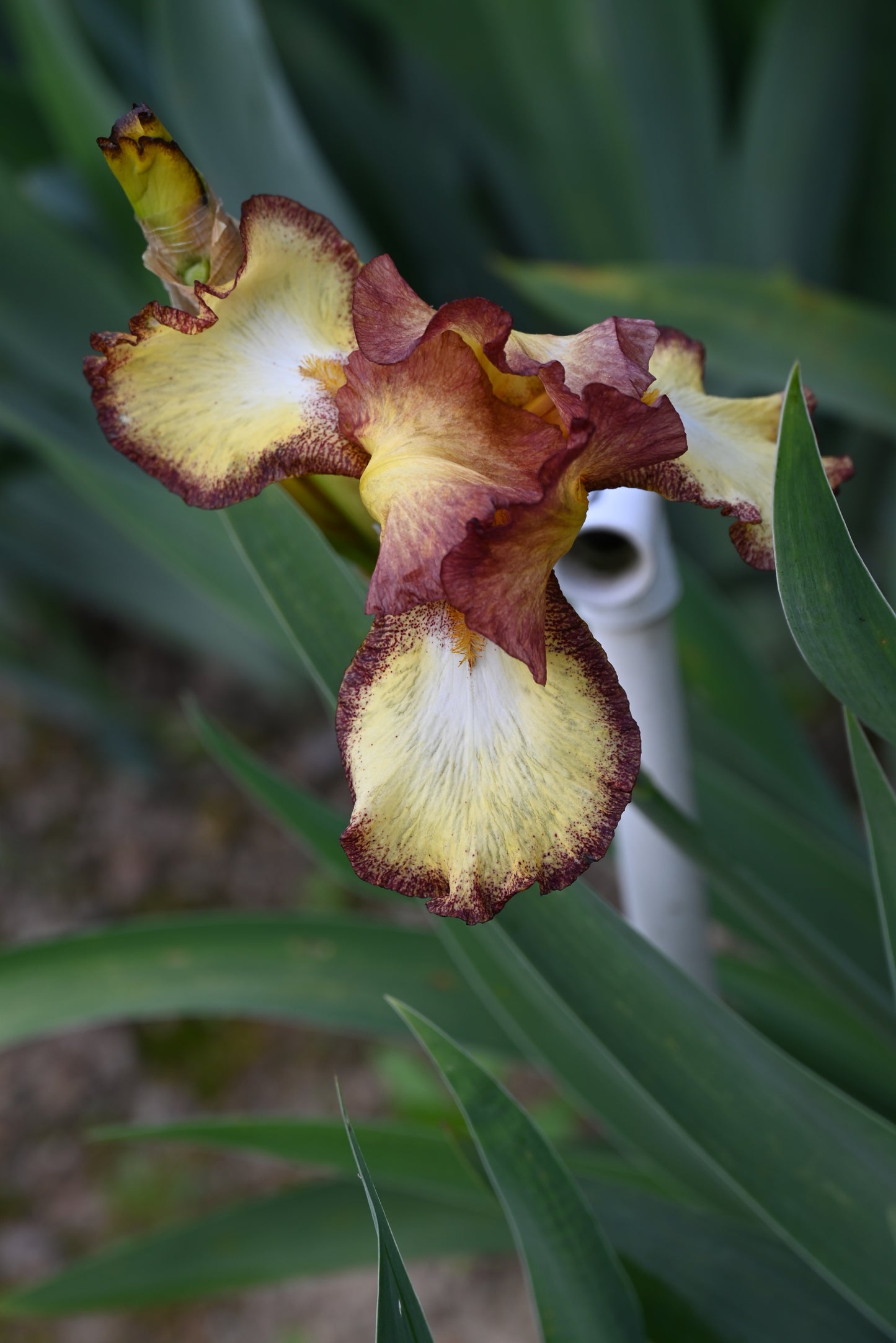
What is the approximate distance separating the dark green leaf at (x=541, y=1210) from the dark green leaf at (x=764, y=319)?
66 cm

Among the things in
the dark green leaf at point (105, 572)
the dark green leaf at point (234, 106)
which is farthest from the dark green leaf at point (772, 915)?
the dark green leaf at point (105, 572)

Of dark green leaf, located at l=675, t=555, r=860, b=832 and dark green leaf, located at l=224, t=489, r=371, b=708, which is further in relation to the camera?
dark green leaf, located at l=675, t=555, r=860, b=832

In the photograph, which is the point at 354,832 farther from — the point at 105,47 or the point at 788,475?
the point at 105,47

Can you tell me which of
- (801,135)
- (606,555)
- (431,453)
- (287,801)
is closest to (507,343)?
(431,453)

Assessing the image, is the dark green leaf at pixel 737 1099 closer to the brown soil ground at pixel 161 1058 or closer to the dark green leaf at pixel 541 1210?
the dark green leaf at pixel 541 1210

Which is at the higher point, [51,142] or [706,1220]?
[51,142]

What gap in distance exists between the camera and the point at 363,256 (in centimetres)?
111

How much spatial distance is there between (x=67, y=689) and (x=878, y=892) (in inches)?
44.1

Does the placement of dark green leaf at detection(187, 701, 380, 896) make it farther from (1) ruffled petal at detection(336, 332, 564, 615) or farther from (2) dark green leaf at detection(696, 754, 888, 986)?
(1) ruffled petal at detection(336, 332, 564, 615)

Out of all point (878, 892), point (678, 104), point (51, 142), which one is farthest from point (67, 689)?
point (878, 892)

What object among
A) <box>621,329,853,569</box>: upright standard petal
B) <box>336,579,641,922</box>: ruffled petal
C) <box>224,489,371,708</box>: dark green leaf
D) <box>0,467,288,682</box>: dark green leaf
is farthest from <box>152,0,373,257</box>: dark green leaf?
<box>336,579,641,922</box>: ruffled petal

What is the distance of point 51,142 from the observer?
121 centimetres

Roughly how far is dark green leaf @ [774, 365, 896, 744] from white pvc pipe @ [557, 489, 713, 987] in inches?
3.6

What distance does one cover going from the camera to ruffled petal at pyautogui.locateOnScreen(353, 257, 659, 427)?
0.32 meters
